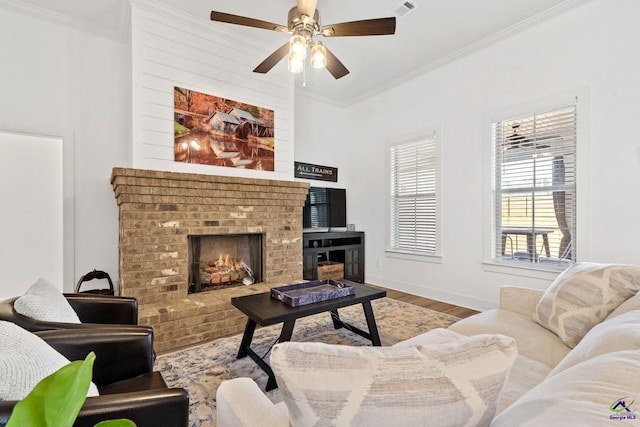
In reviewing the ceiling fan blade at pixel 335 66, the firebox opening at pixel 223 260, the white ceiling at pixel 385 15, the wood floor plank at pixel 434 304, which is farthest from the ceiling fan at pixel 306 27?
the wood floor plank at pixel 434 304

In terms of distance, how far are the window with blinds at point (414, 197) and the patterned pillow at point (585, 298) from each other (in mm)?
2219

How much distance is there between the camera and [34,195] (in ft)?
9.18

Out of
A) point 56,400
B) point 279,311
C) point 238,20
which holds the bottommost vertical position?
point 279,311

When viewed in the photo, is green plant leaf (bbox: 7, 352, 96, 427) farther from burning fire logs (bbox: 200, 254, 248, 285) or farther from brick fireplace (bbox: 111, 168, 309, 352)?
burning fire logs (bbox: 200, 254, 248, 285)

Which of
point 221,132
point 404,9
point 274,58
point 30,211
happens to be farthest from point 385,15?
point 30,211

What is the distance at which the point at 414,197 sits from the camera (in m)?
4.30

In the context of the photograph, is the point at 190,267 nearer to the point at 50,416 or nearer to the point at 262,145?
the point at 262,145

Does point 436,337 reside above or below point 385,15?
below

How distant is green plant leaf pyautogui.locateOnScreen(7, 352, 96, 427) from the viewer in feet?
1.14

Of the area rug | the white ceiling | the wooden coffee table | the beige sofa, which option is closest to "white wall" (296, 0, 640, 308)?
the white ceiling

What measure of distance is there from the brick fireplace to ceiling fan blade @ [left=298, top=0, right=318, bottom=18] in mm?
1728

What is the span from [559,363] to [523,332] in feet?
2.12

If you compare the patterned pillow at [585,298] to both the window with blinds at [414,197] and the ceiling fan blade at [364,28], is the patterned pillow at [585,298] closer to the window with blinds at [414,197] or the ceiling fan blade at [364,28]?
the ceiling fan blade at [364,28]

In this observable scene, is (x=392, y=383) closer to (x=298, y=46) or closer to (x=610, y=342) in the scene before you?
(x=610, y=342)
